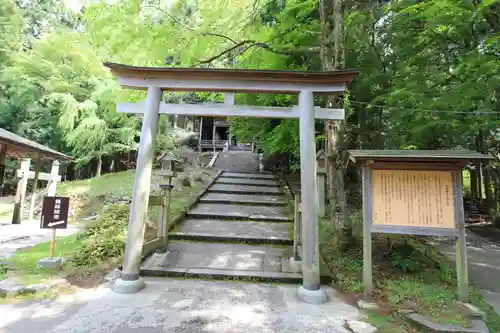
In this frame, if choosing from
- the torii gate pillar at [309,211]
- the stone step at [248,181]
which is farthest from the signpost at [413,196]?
the stone step at [248,181]

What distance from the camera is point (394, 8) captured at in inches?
268

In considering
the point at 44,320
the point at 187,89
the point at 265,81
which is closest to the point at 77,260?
the point at 44,320

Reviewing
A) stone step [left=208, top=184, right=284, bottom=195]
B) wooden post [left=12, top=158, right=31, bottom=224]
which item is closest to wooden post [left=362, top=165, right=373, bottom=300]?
stone step [left=208, top=184, right=284, bottom=195]

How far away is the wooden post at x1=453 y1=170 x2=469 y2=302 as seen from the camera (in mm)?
3879

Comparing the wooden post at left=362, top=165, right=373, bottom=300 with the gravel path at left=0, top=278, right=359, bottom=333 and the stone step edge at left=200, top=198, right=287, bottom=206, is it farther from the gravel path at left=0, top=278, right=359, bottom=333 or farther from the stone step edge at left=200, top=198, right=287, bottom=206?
the stone step edge at left=200, top=198, right=287, bottom=206

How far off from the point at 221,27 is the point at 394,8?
4.28 m

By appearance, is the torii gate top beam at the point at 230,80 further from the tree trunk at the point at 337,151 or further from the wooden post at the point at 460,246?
the wooden post at the point at 460,246

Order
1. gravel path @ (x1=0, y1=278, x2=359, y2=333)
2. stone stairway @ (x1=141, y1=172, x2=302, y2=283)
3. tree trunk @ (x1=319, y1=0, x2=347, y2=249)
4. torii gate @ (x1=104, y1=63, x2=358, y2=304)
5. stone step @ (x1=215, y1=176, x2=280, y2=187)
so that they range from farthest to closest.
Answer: stone step @ (x1=215, y1=176, x2=280, y2=187)
tree trunk @ (x1=319, y1=0, x2=347, y2=249)
stone stairway @ (x1=141, y1=172, x2=302, y2=283)
torii gate @ (x1=104, y1=63, x2=358, y2=304)
gravel path @ (x1=0, y1=278, x2=359, y2=333)

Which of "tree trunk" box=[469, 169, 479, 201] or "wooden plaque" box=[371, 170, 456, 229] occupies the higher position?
"tree trunk" box=[469, 169, 479, 201]

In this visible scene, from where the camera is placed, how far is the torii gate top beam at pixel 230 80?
4.57 metres

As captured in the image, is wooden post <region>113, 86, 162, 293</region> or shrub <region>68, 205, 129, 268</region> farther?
shrub <region>68, 205, 129, 268</region>

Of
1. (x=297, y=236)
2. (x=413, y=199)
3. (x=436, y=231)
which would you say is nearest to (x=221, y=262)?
(x=297, y=236)

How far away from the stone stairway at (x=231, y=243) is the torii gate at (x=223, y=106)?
38.1 inches

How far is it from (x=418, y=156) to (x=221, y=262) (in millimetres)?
3663
